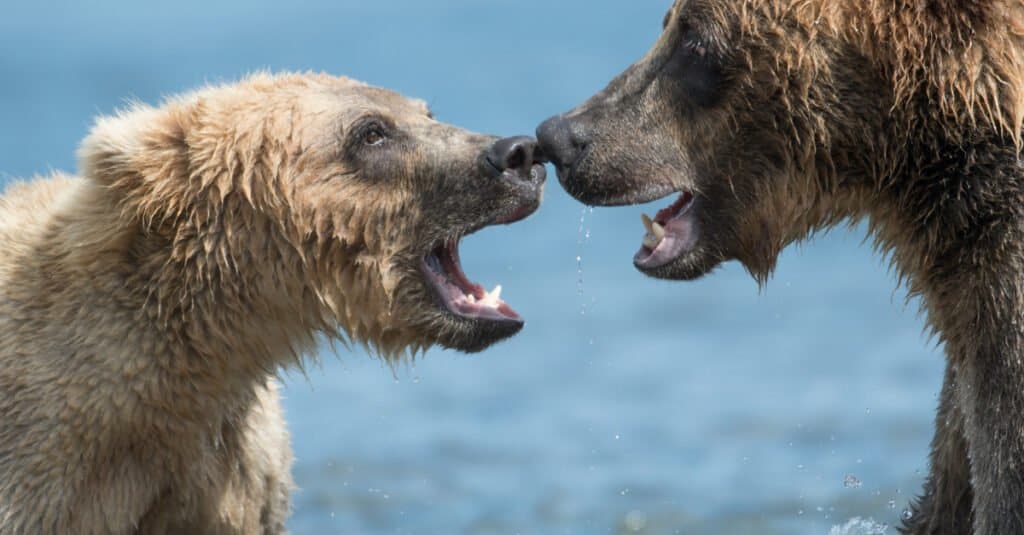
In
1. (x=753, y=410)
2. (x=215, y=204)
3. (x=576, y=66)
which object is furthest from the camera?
(x=576, y=66)

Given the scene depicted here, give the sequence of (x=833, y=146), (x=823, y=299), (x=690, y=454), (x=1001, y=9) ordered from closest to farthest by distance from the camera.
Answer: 1. (x=1001, y=9)
2. (x=833, y=146)
3. (x=690, y=454)
4. (x=823, y=299)

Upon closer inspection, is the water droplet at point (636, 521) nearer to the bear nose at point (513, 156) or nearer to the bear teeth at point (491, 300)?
the bear teeth at point (491, 300)

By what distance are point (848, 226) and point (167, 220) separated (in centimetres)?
214

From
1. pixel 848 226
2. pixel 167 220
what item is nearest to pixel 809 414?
pixel 848 226

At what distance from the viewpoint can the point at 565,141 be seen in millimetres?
5430

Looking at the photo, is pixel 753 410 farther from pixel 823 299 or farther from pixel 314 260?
pixel 314 260

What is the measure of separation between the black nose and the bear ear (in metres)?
1.17

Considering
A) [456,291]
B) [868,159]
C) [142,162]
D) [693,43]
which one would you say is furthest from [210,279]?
[868,159]

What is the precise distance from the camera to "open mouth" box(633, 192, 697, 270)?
5391mm

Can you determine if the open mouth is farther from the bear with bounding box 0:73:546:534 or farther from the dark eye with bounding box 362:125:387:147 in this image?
the dark eye with bounding box 362:125:387:147

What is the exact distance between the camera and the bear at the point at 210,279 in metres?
5.27

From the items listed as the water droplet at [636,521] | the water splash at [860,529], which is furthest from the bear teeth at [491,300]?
the water droplet at [636,521]

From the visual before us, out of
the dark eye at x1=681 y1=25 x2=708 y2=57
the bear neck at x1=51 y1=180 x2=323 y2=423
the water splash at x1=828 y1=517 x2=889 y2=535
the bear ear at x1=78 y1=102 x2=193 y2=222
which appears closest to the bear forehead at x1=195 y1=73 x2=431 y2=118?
the bear ear at x1=78 y1=102 x2=193 y2=222

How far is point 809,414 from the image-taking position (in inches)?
413
